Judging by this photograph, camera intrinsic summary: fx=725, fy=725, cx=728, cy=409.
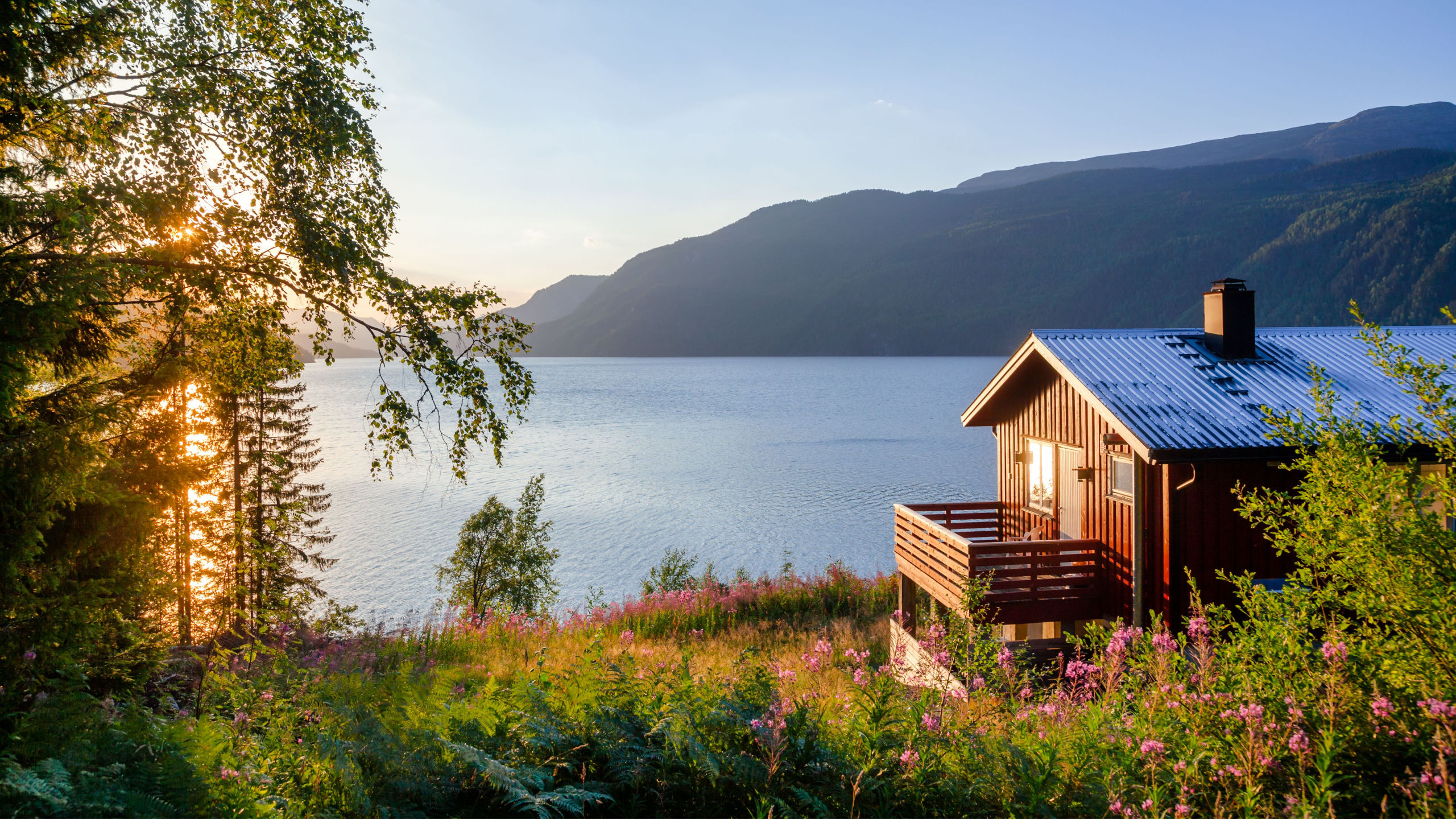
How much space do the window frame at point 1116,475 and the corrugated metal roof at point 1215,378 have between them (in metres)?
0.87

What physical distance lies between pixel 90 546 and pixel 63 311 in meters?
1.66

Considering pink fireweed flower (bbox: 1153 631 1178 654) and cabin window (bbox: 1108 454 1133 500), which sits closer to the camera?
pink fireweed flower (bbox: 1153 631 1178 654)

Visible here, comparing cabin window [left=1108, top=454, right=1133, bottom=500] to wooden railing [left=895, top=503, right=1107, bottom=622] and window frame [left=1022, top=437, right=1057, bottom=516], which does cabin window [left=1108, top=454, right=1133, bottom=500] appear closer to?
wooden railing [left=895, top=503, right=1107, bottom=622]

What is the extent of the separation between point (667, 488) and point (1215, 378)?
3850 cm

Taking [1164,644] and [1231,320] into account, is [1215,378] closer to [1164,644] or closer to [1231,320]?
[1231,320]

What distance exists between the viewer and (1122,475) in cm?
1173

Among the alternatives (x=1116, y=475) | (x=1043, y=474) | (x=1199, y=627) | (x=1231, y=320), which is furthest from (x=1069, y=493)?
(x=1199, y=627)

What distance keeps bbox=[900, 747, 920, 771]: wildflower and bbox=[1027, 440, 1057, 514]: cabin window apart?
11.2 meters

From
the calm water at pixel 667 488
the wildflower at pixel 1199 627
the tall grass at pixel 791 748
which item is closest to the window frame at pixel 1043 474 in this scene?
the tall grass at pixel 791 748

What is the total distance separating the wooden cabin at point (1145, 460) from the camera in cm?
1063

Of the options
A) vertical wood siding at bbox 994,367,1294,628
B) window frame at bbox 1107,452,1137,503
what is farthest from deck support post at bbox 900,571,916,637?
window frame at bbox 1107,452,1137,503

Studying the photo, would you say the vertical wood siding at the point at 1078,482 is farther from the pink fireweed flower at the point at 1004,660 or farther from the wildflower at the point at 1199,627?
the wildflower at the point at 1199,627

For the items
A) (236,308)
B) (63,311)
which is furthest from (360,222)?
(63,311)

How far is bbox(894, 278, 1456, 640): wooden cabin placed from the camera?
1063 cm
